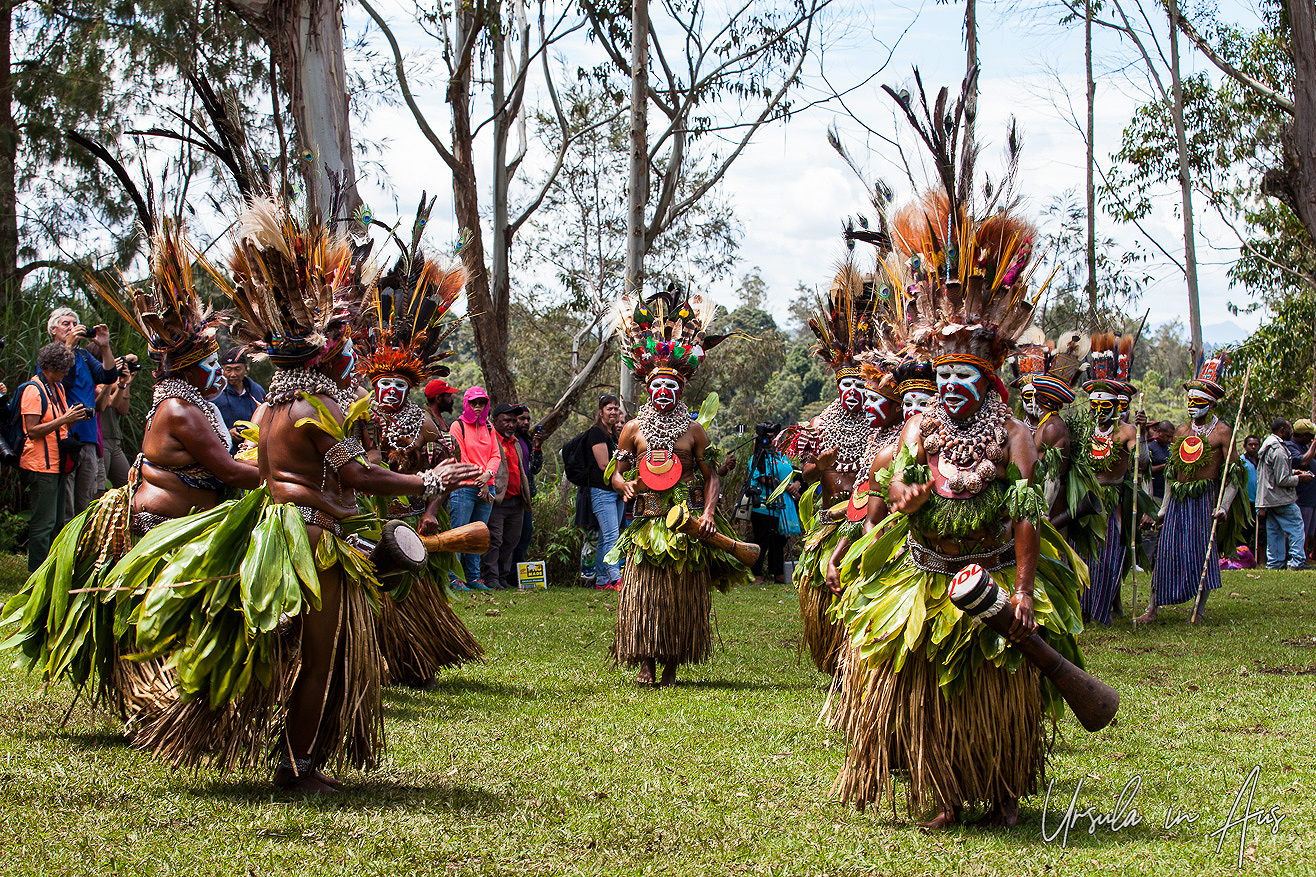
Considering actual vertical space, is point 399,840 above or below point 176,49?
below

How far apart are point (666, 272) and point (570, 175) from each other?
2.98m

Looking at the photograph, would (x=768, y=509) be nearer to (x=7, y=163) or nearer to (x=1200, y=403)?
(x=1200, y=403)

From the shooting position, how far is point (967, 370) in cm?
424

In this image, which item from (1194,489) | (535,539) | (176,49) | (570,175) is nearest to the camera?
(1194,489)

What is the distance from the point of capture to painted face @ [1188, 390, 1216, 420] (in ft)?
33.1

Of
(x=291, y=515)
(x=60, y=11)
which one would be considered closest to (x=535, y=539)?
(x=291, y=515)

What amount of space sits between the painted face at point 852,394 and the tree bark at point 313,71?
505 cm

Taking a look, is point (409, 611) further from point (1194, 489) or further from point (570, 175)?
point (570, 175)

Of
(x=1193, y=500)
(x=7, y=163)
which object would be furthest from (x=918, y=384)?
(x=7, y=163)

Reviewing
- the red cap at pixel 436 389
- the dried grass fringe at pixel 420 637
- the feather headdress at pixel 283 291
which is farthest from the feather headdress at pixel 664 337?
the feather headdress at pixel 283 291

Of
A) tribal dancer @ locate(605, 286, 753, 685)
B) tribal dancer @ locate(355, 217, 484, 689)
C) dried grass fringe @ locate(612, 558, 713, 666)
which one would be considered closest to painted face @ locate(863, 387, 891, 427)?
tribal dancer @ locate(605, 286, 753, 685)

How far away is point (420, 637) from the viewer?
261 inches

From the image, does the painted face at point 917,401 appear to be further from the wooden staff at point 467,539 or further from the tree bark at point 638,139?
the tree bark at point 638,139

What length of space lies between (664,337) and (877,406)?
4.73ft
